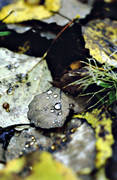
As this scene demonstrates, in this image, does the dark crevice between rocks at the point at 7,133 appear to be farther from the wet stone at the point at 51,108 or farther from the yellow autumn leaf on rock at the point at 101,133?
the yellow autumn leaf on rock at the point at 101,133

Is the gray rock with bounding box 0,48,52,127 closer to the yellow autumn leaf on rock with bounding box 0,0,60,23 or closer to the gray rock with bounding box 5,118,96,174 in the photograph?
the gray rock with bounding box 5,118,96,174

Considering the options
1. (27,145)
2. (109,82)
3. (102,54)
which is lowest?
(27,145)

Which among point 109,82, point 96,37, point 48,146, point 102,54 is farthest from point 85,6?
point 48,146

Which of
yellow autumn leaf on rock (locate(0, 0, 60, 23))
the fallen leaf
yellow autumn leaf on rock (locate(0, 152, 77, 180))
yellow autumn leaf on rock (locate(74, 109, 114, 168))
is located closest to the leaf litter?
the fallen leaf

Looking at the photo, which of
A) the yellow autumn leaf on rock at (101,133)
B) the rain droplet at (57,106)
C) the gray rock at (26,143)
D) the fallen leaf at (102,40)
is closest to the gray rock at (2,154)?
→ the gray rock at (26,143)

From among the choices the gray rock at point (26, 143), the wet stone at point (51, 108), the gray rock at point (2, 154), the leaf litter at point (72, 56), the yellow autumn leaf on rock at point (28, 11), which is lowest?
the gray rock at point (2, 154)

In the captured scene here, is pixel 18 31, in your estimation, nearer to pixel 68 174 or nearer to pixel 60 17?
pixel 60 17
